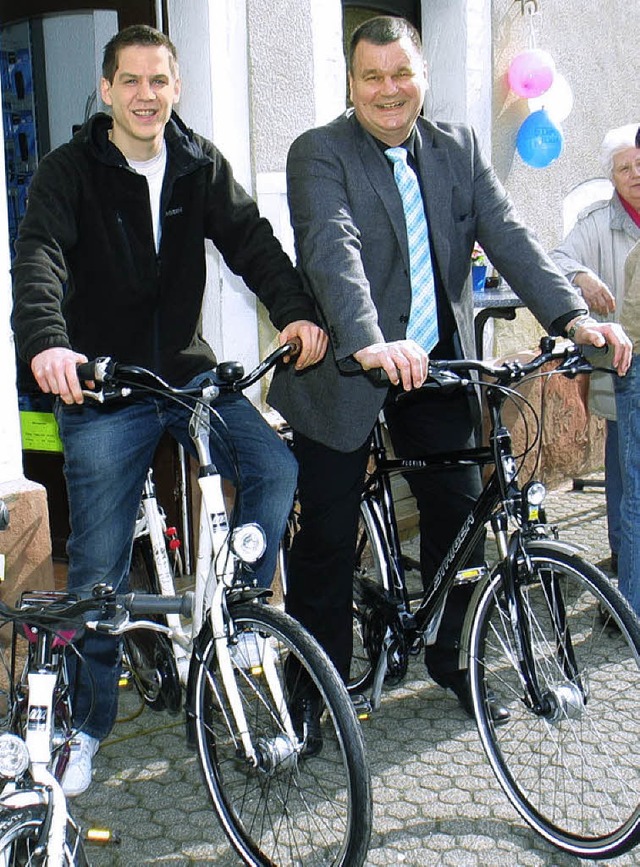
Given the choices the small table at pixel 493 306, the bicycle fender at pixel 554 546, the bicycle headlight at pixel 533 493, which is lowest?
the bicycle fender at pixel 554 546

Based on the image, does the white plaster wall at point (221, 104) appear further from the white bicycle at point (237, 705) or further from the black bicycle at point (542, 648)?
the white bicycle at point (237, 705)

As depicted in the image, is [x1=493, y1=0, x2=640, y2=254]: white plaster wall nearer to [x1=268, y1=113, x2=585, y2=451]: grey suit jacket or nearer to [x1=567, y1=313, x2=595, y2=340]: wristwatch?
[x1=268, y1=113, x2=585, y2=451]: grey suit jacket

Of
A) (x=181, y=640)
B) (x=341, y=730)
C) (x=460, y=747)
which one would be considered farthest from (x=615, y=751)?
(x=181, y=640)

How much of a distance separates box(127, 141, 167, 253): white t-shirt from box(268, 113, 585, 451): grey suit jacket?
1.30ft

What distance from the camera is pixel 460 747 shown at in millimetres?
3867

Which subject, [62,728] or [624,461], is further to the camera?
[624,461]

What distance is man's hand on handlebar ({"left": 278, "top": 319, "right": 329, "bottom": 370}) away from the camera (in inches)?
128

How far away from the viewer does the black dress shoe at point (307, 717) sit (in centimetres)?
295

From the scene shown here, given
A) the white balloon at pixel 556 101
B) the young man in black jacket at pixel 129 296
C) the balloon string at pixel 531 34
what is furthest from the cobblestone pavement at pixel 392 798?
the balloon string at pixel 531 34

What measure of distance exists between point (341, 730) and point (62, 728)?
2.32 feet

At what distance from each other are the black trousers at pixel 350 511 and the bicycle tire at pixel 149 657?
0.43m

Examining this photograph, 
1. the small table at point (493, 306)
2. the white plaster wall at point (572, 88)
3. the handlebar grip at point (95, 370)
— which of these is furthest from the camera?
the white plaster wall at point (572, 88)

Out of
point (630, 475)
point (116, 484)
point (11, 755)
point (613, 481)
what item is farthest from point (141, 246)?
point (613, 481)

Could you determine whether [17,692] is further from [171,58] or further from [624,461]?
[624,461]
